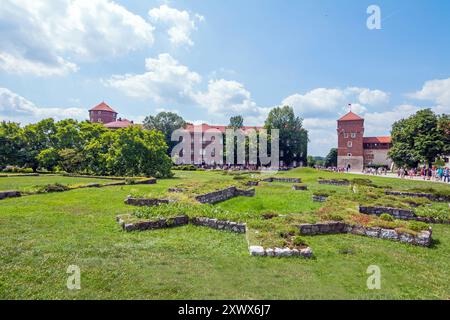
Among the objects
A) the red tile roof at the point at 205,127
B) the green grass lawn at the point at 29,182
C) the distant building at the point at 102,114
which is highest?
the distant building at the point at 102,114

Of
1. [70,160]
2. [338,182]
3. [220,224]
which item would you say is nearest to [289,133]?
[338,182]

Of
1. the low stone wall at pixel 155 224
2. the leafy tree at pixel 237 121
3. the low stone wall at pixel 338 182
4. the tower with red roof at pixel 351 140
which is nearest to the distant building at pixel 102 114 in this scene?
the leafy tree at pixel 237 121

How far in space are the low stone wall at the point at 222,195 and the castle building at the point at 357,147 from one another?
5485cm

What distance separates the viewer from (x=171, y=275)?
5.59 m

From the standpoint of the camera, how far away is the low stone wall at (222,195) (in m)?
15.4

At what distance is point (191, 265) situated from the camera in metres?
6.12

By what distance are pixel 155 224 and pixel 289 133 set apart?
5725 cm

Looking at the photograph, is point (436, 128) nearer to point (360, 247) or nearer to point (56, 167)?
point (360, 247)

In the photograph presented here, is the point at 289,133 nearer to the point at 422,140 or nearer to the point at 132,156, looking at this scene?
the point at 422,140

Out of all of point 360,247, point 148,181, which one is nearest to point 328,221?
point 360,247

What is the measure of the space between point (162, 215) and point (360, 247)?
21.1 feet

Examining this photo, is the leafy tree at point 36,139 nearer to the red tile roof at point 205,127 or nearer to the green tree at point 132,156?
the green tree at point 132,156

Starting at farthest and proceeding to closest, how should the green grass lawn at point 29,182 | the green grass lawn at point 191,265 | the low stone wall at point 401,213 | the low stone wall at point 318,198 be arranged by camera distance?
1. the green grass lawn at point 29,182
2. the low stone wall at point 318,198
3. the low stone wall at point 401,213
4. the green grass lawn at point 191,265
